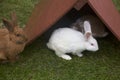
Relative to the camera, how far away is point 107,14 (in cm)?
275

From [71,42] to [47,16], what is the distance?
327 millimetres

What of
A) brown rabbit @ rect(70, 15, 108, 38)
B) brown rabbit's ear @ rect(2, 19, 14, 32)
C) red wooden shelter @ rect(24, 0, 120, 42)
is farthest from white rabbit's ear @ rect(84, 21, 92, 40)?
brown rabbit's ear @ rect(2, 19, 14, 32)

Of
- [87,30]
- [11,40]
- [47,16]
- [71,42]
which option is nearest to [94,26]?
[87,30]

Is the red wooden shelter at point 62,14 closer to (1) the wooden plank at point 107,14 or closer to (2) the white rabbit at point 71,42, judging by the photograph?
(1) the wooden plank at point 107,14

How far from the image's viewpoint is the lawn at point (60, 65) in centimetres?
261

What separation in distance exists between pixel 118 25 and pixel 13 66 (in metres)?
1.04

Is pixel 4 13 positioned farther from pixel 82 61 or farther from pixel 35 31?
pixel 82 61

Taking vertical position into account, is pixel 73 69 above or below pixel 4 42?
below

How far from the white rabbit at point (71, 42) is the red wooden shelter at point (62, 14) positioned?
0.17 metres

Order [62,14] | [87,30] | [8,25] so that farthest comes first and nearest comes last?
[87,30] < [62,14] < [8,25]

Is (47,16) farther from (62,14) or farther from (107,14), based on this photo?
(107,14)

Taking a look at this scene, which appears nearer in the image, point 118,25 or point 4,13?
point 118,25


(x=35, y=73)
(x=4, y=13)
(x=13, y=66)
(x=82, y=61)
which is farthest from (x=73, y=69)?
(x=4, y=13)

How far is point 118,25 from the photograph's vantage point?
2793mm
